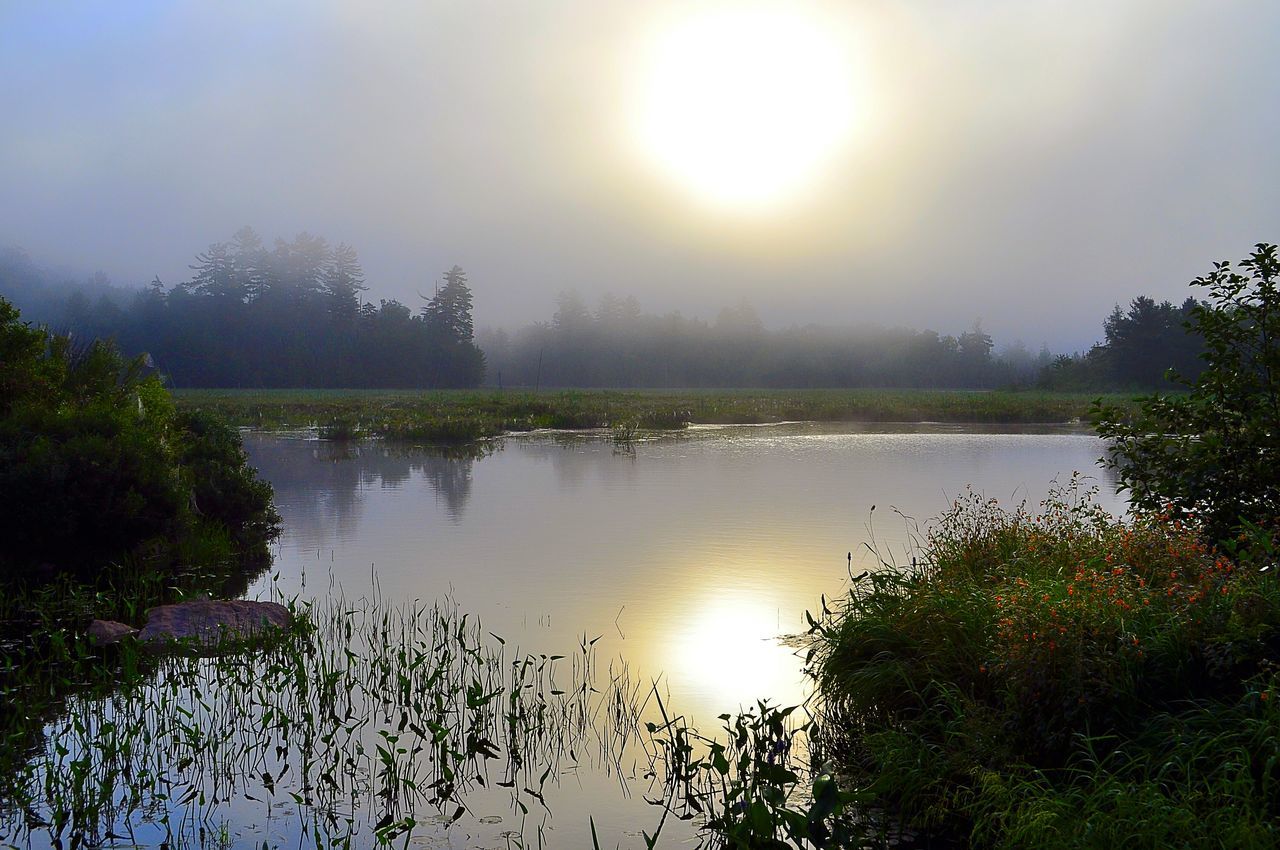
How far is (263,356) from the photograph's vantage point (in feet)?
260

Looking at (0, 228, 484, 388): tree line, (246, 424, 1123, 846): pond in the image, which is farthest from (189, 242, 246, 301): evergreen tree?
(246, 424, 1123, 846): pond

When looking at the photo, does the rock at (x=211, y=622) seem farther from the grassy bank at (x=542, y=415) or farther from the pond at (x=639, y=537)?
the grassy bank at (x=542, y=415)

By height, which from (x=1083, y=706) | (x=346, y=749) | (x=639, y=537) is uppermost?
(x=1083, y=706)

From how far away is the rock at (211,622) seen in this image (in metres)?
7.83

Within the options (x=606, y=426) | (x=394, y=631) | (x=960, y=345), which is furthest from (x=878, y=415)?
(x=960, y=345)

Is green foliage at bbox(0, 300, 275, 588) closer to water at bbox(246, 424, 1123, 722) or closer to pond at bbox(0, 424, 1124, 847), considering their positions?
pond at bbox(0, 424, 1124, 847)

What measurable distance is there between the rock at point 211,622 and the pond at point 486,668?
11.9 inches

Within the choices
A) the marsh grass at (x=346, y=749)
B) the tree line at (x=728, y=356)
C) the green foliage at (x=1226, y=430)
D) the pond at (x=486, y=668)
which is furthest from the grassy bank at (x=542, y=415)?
the tree line at (x=728, y=356)

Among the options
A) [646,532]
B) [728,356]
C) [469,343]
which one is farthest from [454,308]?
[646,532]

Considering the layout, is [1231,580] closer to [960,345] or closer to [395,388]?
[395,388]

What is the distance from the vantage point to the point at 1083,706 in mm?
4812

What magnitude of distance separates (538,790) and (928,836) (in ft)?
6.89

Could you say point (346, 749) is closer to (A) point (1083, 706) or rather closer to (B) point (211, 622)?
(B) point (211, 622)

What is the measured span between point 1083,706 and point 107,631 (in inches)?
296
